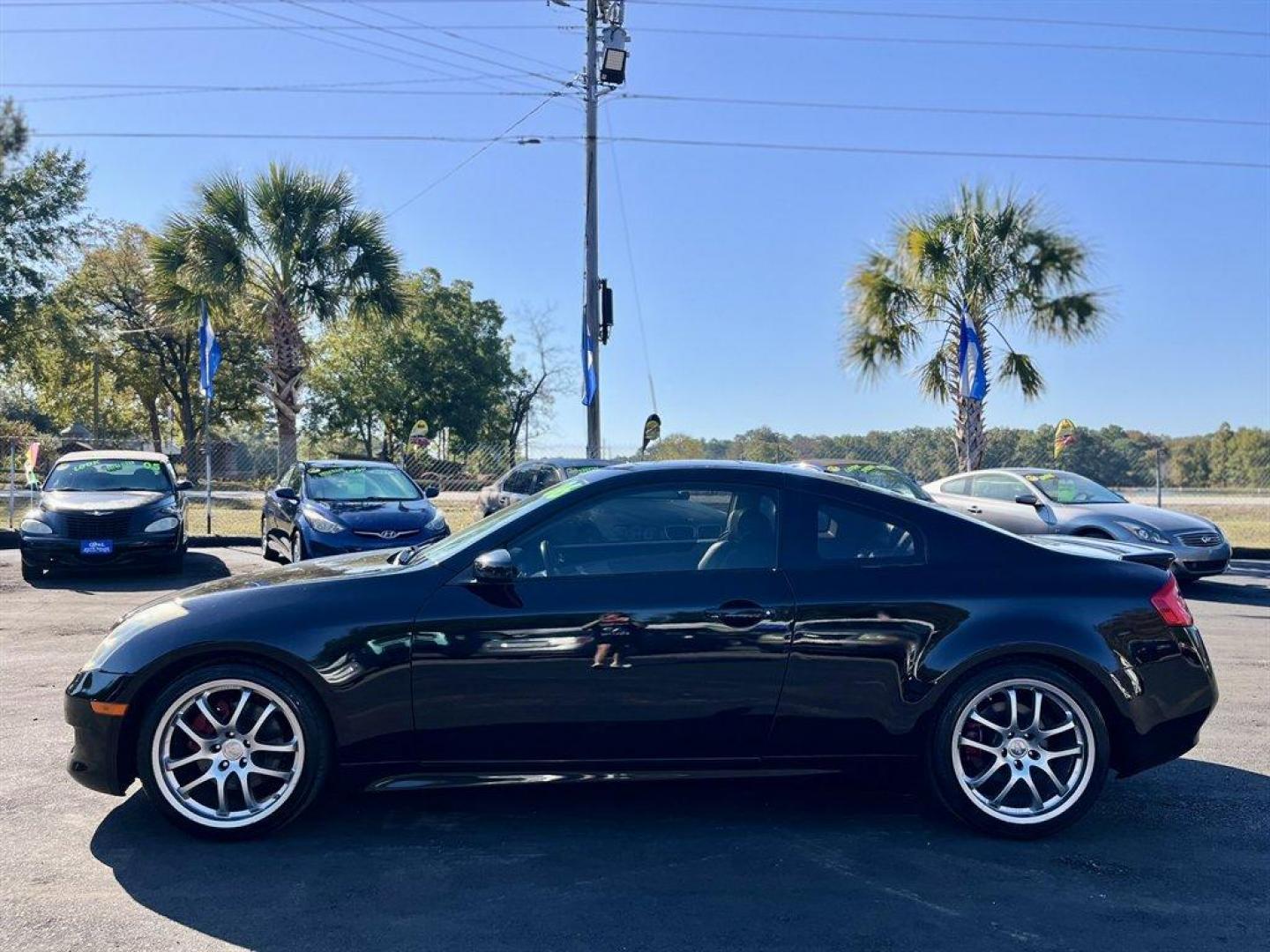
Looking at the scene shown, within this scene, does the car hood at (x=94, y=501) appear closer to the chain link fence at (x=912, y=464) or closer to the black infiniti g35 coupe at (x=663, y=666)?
the chain link fence at (x=912, y=464)

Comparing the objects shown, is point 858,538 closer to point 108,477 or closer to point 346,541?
point 346,541

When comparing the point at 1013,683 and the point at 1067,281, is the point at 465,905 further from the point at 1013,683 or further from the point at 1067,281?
the point at 1067,281

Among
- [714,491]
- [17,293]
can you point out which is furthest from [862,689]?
[17,293]

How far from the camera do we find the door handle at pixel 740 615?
3.79m

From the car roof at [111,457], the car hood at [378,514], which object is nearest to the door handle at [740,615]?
the car hood at [378,514]

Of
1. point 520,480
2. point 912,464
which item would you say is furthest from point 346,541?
point 912,464

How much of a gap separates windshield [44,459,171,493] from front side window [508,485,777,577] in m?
9.80

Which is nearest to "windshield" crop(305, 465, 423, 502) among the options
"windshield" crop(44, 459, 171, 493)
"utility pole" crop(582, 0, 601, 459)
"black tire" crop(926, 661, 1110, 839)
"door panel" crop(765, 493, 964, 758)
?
"windshield" crop(44, 459, 171, 493)

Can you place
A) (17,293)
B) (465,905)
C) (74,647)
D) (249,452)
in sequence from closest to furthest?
(465,905), (74,647), (17,293), (249,452)

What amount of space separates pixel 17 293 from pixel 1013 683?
1233 inches

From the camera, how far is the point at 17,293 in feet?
91.2

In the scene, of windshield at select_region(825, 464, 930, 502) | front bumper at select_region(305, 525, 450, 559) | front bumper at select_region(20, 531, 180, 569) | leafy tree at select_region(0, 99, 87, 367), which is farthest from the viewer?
leafy tree at select_region(0, 99, 87, 367)

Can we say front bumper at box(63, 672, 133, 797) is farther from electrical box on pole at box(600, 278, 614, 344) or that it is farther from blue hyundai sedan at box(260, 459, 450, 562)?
electrical box on pole at box(600, 278, 614, 344)

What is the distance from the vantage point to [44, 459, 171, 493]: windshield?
11.9 meters
